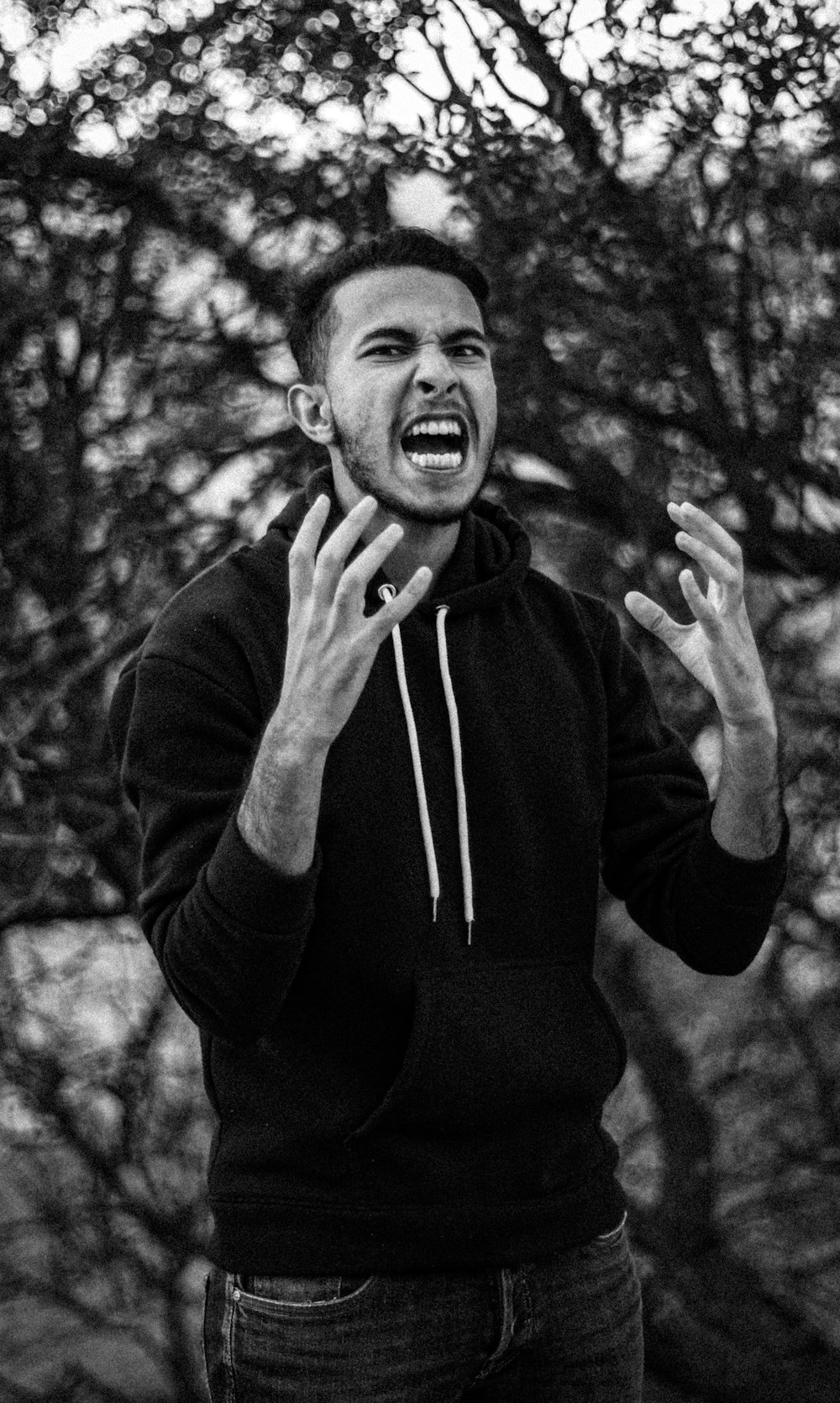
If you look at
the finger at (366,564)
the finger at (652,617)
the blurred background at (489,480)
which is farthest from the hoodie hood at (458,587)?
the blurred background at (489,480)

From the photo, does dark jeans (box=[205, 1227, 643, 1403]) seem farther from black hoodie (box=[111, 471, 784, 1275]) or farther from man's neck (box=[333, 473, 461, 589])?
man's neck (box=[333, 473, 461, 589])

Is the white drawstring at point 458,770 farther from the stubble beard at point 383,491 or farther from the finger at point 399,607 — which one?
the finger at point 399,607

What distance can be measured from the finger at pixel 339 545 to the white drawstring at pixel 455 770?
0.24 meters

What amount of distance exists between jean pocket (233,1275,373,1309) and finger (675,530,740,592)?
91cm

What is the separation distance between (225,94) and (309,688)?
66.9 inches

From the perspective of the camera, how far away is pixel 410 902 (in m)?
1.90

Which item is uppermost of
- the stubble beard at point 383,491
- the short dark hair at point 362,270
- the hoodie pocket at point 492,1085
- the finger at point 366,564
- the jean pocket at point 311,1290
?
the short dark hair at point 362,270

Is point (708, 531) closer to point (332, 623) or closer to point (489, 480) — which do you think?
point (332, 623)

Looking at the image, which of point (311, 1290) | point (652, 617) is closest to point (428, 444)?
point (652, 617)

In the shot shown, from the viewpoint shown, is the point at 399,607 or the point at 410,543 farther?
the point at 410,543

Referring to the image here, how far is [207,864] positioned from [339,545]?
1.31 feet

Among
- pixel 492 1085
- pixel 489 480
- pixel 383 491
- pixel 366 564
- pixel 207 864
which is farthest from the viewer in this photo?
pixel 489 480

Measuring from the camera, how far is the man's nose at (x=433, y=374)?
212 centimetres

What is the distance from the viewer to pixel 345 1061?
188 centimetres
